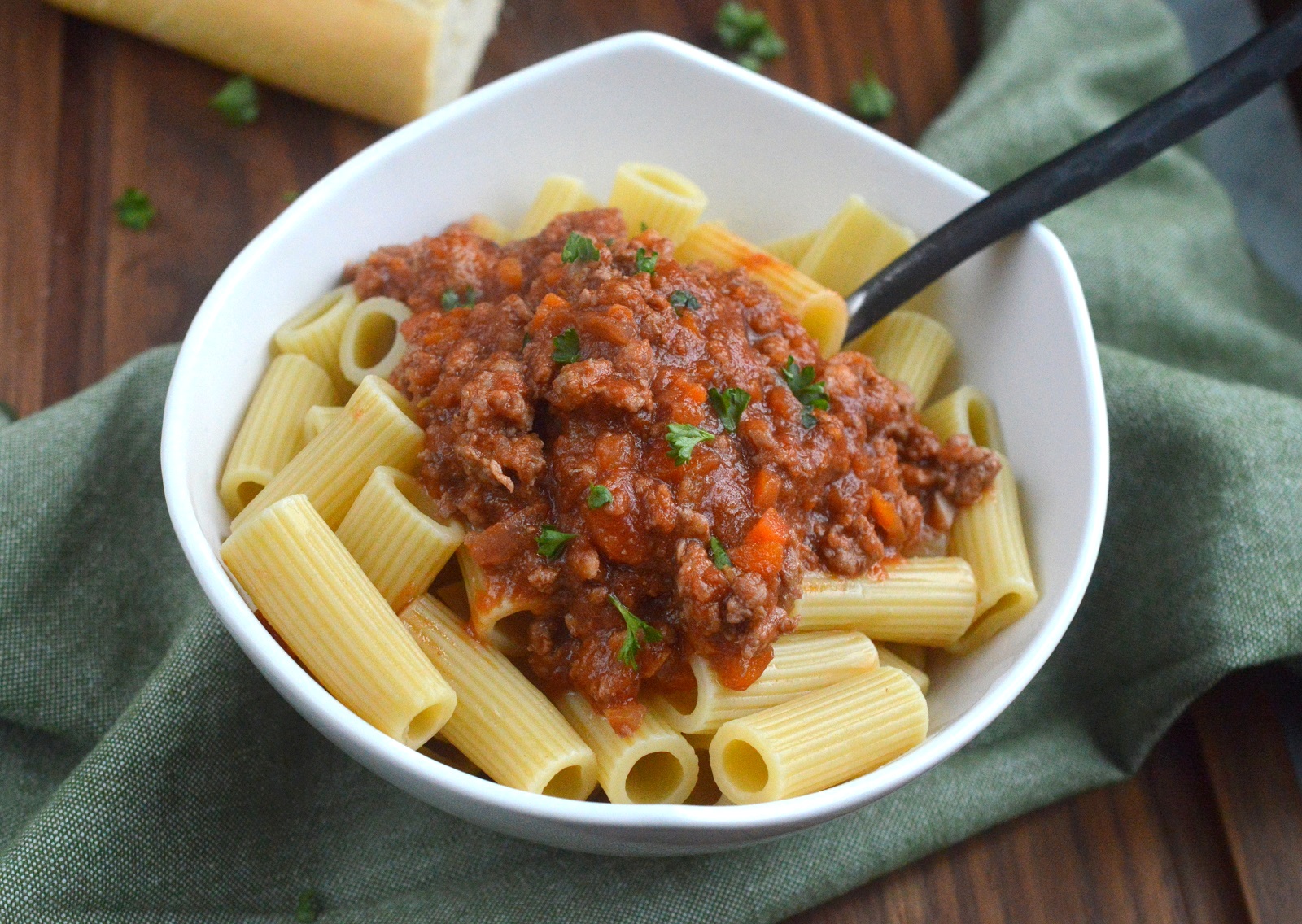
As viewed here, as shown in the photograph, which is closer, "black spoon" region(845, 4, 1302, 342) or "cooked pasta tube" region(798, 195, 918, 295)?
"black spoon" region(845, 4, 1302, 342)

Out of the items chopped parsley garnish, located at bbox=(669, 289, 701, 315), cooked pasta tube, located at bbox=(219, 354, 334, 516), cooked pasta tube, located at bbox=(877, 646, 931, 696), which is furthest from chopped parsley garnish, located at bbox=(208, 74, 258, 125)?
cooked pasta tube, located at bbox=(877, 646, 931, 696)

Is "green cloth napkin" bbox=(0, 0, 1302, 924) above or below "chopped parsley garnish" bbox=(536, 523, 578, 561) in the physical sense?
below

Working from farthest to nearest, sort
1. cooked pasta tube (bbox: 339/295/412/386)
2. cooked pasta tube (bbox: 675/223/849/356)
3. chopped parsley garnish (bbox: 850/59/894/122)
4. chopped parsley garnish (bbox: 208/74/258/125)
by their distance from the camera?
chopped parsley garnish (bbox: 850/59/894/122), chopped parsley garnish (bbox: 208/74/258/125), cooked pasta tube (bbox: 675/223/849/356), cooked pasta tube (bbox: 339/295/412/386)

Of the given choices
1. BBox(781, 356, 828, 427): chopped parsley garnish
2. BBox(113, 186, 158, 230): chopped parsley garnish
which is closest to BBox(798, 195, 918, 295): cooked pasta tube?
BBox(781, 356, 828, 427): chopped parsley garnish

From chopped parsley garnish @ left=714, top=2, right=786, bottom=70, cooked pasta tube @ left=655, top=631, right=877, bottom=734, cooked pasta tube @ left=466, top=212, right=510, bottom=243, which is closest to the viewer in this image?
cooked pasta tube @ left=655, top=631, right=877, bottom=734

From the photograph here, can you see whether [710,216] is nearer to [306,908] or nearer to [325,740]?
[325,740]

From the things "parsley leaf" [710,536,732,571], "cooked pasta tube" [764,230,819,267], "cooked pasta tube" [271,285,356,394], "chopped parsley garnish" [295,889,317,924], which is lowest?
"chopped parsley garnish" [295,889,317,924]

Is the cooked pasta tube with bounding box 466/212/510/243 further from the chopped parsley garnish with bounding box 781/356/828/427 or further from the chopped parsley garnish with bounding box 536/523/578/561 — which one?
the chopped parsley garnish with bounding box 536/523/578/561
